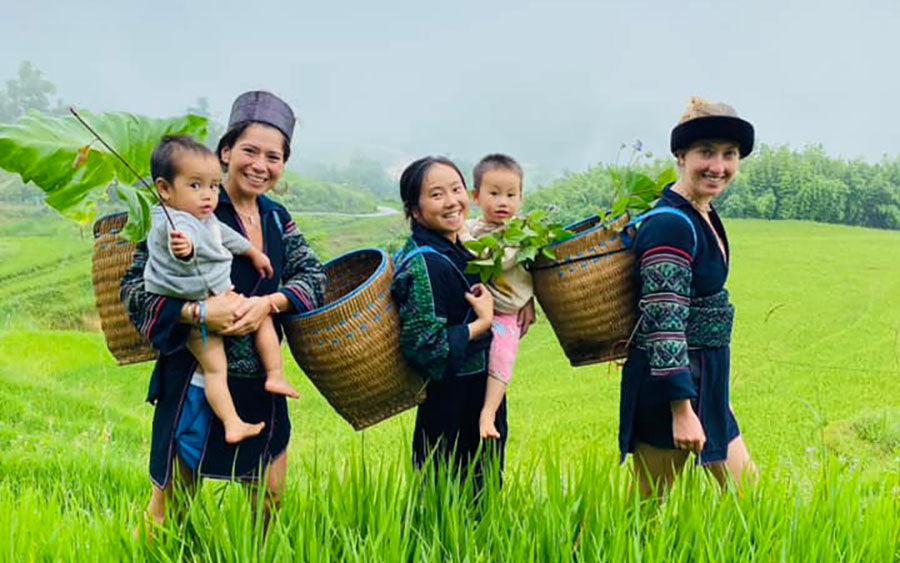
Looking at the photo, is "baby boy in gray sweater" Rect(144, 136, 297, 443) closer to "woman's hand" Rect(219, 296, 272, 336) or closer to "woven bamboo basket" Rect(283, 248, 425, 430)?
"woman's hand" Rect(219, 296, 272, 336)

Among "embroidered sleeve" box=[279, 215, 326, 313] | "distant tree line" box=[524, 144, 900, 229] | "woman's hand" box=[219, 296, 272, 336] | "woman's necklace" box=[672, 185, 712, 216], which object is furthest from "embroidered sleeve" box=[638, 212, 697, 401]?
"distant tree line" box=[524, 144, 900, 229]

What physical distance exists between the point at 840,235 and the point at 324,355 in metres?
11.4

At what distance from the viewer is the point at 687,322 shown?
2.29m

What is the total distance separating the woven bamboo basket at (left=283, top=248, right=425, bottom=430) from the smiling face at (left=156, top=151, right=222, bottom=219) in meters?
0.38

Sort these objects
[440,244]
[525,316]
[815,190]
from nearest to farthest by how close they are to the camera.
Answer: [440,244]
[525,316]
[815,190]

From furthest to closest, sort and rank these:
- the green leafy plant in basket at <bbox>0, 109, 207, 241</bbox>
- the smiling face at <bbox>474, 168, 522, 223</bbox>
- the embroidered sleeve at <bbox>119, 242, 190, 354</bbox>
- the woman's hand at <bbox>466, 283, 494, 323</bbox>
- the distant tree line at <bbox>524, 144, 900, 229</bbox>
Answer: the distant tree line at <bbox>524, 144, 900, 229</bbox>
the smiling face at <bbox>474, 168, 522, 223</bbox>
the woman's hand at <bbox>466, 283, 494, 323</bbox>
the embroidered sleeve at <bbox>119, 242, 190, 354</bbox>
the green leafy plant in basket at <bbox>0, 109, 207, 241</bbox>

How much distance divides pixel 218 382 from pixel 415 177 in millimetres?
787

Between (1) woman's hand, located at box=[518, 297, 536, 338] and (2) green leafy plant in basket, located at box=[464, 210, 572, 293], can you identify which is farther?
(1) woman's hand, located at box=[518, 297, 536, 338]

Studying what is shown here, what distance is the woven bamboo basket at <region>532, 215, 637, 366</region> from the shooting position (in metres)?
2.21

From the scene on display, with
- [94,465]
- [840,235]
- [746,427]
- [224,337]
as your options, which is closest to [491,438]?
[224,337]

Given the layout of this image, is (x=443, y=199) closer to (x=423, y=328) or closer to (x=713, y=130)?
(x=423, y=328)

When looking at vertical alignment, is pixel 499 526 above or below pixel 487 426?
below

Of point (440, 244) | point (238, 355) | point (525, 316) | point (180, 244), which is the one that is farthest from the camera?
point (525, 316)

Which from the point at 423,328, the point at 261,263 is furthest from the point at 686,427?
the point at 261,263
